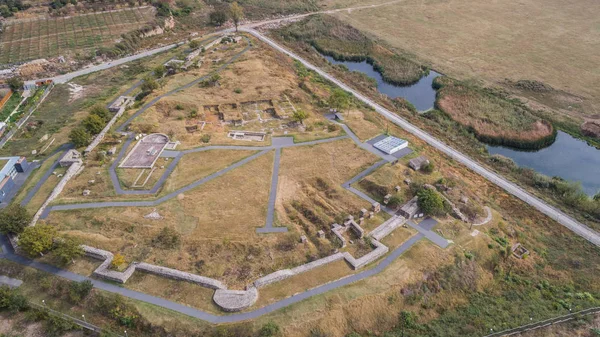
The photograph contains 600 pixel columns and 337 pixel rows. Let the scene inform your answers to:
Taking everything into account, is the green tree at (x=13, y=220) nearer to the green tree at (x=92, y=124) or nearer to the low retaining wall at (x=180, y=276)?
the low retaining wall at (x=180, y=276)

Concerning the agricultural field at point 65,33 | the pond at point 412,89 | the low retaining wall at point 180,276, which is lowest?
the pond at point 412,89

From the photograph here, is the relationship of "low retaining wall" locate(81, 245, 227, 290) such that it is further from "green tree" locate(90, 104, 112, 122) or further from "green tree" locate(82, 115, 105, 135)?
"green tree" locate(90, 104, 112, 122)

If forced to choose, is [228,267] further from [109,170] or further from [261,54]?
[261,54]

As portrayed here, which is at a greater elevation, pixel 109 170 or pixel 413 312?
pixel 109 170

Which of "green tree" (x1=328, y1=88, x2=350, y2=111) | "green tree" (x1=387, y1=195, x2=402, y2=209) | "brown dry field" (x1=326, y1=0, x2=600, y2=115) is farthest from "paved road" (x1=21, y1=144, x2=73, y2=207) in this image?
"brown dry field" (x1=326, y1=0, x2=600, y2=115)

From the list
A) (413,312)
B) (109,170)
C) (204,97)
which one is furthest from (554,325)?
(204,97)

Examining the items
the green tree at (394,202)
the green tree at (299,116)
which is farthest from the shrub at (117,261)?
the green tree at (299,116)

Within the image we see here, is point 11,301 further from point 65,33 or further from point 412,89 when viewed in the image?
point 65,33

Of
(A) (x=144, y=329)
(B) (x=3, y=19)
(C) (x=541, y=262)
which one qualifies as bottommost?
(C) (x=541, y=262)
